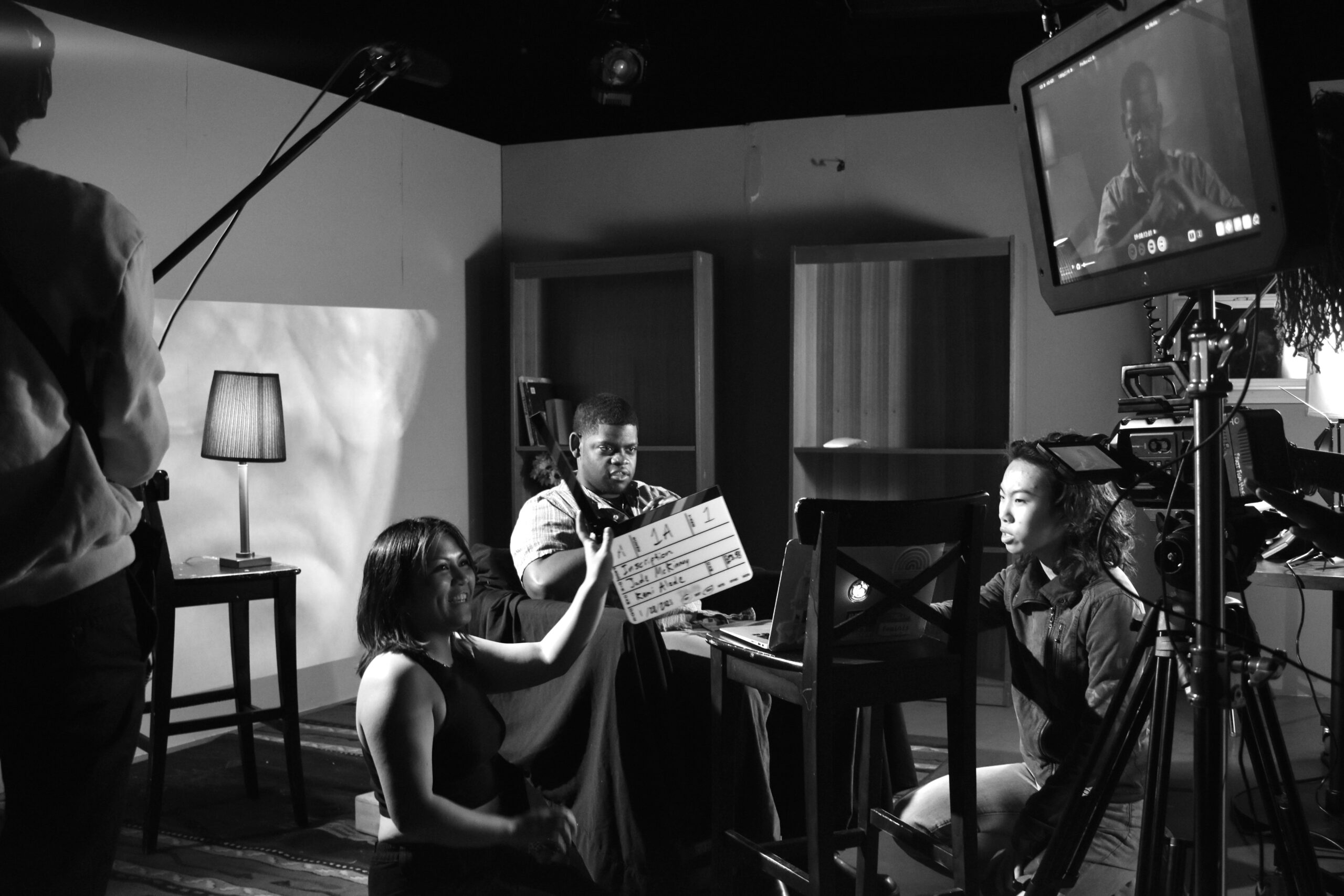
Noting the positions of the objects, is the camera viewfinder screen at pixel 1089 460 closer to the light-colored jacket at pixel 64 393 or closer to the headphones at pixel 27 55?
the light-colored jacket at pixel 64 393

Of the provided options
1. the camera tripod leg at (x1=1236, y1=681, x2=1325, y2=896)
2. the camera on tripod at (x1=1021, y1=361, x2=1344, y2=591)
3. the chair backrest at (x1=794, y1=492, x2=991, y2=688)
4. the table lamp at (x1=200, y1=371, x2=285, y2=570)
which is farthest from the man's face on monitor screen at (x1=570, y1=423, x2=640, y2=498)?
the camera tripod leg at (x1=1236, y1=681, x2=1325, y2=896)

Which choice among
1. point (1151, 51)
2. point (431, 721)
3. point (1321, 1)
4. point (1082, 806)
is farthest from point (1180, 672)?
point (1321, 1)

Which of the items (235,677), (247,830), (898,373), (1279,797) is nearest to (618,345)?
(898,373)

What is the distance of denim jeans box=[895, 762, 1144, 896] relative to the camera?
2035mm

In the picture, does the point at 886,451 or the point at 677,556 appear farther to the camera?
the point at 886,451

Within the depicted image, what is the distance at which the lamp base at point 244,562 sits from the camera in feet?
10.8

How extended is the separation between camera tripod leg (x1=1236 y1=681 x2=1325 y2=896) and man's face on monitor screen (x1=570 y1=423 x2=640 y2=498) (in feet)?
7.12

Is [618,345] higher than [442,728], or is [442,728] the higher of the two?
[618,345]

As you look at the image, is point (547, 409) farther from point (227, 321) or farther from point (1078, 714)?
point (1078, 714)

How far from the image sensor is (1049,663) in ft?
7.10

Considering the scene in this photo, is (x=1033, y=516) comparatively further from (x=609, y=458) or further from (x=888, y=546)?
(x=609, y=458)

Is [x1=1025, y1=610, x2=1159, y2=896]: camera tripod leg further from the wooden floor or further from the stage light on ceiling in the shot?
the stage light on ceiling

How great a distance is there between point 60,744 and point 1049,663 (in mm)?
1665

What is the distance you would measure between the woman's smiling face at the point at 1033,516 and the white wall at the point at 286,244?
290cm
